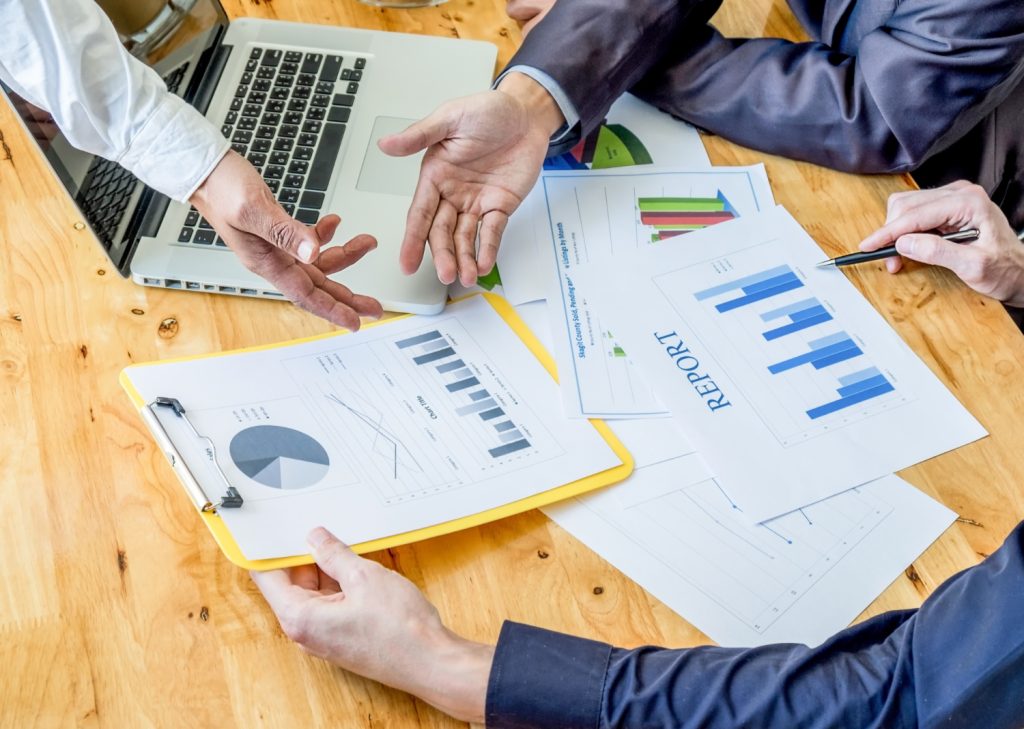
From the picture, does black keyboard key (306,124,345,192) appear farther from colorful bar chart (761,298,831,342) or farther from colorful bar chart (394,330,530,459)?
colorful bar chart (761,298,831,342)

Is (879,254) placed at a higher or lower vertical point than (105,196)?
higher

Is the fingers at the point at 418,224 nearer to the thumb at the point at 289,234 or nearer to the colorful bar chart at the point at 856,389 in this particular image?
the thumb at the point at 289,234

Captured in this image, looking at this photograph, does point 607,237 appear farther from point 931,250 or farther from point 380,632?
point 380,632

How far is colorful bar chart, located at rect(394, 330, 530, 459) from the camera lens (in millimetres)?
866

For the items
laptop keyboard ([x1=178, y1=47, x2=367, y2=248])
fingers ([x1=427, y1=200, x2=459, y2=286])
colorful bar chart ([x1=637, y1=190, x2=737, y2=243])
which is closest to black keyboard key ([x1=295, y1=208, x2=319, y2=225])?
laptop keyboard ([x1=178, y1=47, x2=367, y2=248])

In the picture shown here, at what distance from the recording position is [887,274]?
1.05 metres

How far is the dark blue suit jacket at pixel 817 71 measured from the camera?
1034 millimetres

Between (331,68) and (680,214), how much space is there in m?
0.42

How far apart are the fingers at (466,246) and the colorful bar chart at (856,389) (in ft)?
1.12

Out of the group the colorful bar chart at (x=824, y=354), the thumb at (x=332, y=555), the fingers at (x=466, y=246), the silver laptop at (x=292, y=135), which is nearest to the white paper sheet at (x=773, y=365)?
the colorful bar chart at (x=824, y=354)

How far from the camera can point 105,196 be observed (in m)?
0.92

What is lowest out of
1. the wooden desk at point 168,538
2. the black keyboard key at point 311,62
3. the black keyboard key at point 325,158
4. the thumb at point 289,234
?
the wooden desk at point 168,538

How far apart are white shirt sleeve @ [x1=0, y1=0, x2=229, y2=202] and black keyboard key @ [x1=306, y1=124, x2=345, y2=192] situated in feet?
0.56

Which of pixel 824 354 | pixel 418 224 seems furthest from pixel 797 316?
pixel 418 224
